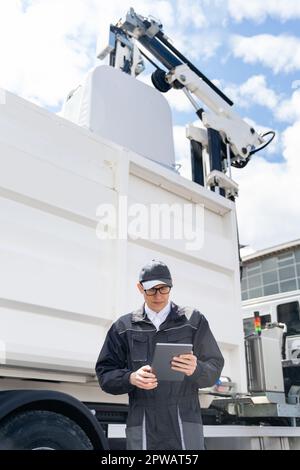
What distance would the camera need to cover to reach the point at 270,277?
18.9ft

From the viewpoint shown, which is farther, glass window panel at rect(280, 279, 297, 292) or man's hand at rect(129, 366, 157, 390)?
glass window panel at rect(280, 279, 297, 292)

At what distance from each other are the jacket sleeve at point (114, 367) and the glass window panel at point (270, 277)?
389 centimetres

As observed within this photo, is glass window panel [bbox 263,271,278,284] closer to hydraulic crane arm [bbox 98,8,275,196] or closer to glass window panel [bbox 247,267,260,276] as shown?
glass window panel [bbox 247,267,260,276]

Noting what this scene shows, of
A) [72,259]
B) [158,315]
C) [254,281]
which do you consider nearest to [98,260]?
[72,259]

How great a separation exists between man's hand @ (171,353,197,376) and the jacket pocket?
0.70 feet

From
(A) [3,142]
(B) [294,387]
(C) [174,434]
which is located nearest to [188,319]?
(C) [174,434]

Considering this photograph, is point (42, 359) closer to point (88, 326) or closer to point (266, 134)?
point (88, 326)

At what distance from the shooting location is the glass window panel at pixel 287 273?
5641 mm

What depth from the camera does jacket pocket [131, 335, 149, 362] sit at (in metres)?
2.08

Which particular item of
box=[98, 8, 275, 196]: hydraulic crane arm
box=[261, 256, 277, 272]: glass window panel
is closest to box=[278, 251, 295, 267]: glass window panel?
box=[261, 256, 277, 272]: glass window panel

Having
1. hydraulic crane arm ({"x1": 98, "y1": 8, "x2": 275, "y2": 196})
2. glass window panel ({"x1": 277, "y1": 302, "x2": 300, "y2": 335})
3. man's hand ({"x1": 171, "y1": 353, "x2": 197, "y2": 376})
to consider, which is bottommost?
man's hand ({"x1": 171, "y1": 353, "x2": 197, "y2": 376})

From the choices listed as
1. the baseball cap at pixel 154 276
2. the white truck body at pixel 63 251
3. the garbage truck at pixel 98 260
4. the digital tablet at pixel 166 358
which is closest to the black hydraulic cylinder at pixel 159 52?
the garbage truck at pixel 98 260

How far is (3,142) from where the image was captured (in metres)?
2.54

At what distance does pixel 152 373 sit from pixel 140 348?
21 cm
